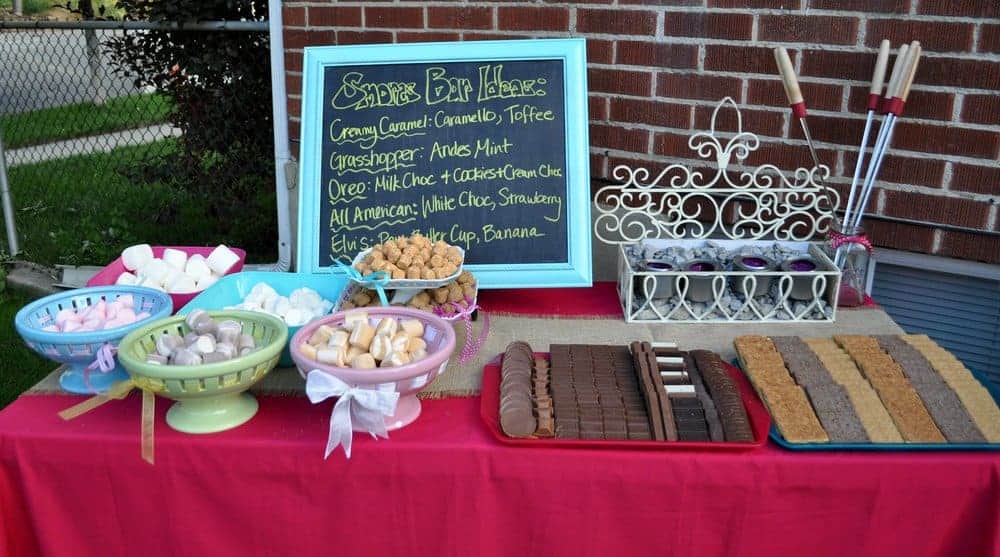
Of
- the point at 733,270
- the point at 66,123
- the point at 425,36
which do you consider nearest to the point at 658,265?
the point at 733,270

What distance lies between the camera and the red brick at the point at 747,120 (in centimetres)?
241

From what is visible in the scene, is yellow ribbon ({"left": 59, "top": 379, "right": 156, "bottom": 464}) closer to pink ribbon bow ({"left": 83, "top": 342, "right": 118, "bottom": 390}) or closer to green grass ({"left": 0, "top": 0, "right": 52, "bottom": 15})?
pink ribbon bow ({"left": 83, "top": 342, "right": 118, "bottom": 390})

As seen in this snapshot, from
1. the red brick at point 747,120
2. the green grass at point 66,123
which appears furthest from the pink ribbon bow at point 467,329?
the green grass at point 66,123

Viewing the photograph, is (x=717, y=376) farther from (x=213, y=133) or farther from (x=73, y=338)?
(x=213, y=133)

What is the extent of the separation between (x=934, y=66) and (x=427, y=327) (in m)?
1.57

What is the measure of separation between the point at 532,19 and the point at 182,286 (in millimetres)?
1360

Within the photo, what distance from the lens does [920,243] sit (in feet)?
7.82

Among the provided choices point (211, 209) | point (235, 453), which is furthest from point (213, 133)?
point (235, 453)

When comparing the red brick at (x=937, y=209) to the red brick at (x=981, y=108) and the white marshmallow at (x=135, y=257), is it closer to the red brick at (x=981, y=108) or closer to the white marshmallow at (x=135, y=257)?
the red brick at (x=981, y=108)

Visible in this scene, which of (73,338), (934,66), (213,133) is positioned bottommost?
(73,338)

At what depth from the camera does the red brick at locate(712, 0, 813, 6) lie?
2299mm

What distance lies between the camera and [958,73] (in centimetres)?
217

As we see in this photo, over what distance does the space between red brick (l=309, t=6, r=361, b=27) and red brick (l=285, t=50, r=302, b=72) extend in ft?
0.42

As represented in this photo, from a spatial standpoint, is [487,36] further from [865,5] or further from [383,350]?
[383,350]
